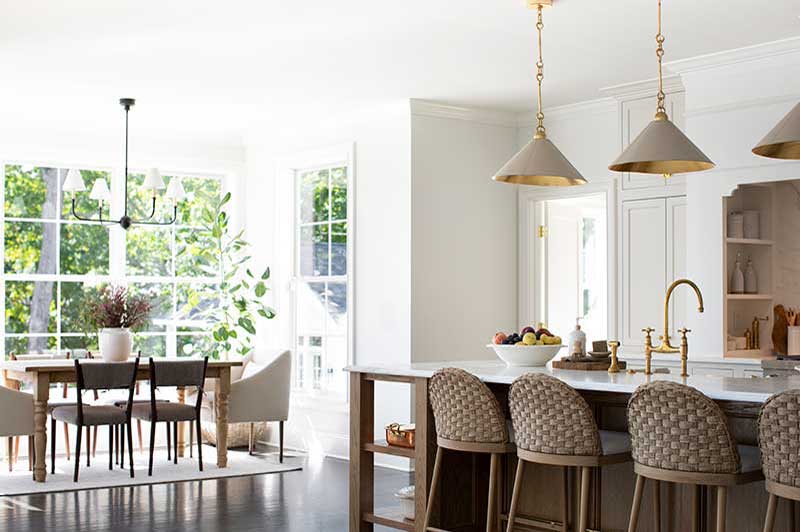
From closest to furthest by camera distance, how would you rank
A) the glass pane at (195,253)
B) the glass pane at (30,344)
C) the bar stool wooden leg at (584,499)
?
the bar stool wooden leg at (584,499)
the glass pane at (30,344)
the glass pane at (195,253)

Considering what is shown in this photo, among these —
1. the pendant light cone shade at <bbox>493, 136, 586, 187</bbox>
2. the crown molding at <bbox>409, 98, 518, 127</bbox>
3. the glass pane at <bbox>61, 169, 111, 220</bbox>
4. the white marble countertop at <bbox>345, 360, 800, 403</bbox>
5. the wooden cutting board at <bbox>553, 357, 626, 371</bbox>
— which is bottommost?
the white marble countertop at <bbox>345, 360, 800, 403</bbox>

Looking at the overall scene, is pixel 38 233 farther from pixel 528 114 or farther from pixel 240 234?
pixel 528 114

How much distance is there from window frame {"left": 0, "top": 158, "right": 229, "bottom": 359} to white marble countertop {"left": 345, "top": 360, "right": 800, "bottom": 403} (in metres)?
4.49

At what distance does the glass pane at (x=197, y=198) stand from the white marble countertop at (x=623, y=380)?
4.72 m

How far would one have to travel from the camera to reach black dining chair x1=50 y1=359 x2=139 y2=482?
23.9 ft

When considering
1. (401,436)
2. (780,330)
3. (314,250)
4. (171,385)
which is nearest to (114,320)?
(171,385)

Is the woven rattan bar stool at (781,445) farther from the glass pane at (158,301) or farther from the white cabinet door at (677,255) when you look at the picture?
the glass pane at (158,301)

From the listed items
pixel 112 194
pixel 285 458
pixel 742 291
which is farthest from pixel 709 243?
pixel 112 194

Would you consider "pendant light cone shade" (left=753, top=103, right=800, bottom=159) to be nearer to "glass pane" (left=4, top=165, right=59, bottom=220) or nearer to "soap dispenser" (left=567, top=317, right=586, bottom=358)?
"soap dispenser" (left=567, top=317, right=586, bottom=358)

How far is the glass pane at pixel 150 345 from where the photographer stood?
935 centimetres

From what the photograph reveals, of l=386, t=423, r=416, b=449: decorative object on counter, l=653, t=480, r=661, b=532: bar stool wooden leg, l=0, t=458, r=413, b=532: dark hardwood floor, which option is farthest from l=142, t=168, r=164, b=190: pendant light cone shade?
l=653, t=480, r=661, b=532: bar stool wooden leg

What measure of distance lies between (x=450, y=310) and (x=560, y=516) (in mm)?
3465

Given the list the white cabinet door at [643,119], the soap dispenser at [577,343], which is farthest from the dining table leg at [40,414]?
the white cabinet door at [643,119]

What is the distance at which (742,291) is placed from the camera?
21.7ft
